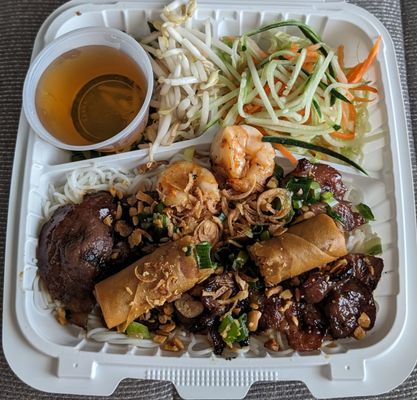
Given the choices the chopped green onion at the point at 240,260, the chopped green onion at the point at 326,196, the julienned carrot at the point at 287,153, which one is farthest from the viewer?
the julienned carrot at the point at 287,153

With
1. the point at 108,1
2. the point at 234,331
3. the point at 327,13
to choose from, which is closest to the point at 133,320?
the point at 234,331

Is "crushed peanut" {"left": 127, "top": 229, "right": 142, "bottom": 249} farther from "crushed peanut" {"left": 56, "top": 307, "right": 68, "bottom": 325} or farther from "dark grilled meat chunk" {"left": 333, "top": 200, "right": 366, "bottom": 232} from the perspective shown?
"dark grilled meat chunk" {"left": 333, "top": 200, "right": 366, "bottom": 232}

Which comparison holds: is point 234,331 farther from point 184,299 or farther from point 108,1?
point 108,1

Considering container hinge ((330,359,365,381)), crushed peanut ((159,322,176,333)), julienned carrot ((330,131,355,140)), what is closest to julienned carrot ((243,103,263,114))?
julienned carrot ((330,131,355,140))

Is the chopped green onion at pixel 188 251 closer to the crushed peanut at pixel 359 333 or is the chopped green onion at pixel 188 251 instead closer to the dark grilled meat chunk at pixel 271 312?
the dark grilled meat chunk at pixel 271 312

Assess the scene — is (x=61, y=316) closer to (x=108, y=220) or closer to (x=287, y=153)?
(x=108, y=220)

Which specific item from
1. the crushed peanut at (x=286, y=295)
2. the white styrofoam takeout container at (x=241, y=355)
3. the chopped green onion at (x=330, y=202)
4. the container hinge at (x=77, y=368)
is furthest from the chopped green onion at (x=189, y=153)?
the container hinge at (x=77, y=368)

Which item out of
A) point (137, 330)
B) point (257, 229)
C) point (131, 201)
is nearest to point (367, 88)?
point (257, 229)
